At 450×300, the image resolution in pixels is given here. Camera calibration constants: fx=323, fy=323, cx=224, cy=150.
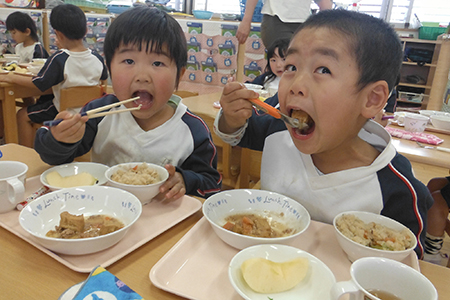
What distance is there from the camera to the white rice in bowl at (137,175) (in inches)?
38.0

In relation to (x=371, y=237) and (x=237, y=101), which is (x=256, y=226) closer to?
(x=371, y=237)

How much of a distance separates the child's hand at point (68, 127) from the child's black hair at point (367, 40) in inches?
29.1

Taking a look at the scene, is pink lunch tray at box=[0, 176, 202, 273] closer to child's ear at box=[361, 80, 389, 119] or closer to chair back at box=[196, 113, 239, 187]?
child's ear at box=[361, 80, 389, 119]

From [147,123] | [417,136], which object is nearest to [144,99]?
[147,123]

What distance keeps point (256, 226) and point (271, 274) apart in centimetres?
25

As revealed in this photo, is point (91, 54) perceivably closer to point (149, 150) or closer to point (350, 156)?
point (149, 150)

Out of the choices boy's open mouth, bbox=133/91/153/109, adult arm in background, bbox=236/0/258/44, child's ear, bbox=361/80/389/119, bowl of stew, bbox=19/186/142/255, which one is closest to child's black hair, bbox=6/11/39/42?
adult arm in background, bbox=236/0/258/44

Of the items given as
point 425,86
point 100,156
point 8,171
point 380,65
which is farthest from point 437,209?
point 425,86

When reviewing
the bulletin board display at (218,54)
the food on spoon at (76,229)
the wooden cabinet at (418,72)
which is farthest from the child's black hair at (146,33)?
the wooden cabinet at (418,72)

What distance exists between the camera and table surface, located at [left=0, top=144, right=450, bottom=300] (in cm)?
61

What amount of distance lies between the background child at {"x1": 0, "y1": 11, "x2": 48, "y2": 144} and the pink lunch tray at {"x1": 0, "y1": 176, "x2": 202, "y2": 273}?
4.20 m

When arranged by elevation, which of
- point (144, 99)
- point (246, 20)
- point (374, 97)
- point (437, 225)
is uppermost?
point (246, 20)

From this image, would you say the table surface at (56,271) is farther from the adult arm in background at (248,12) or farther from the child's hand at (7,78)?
the child's hand at (7,78)

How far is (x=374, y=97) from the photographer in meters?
0.93
